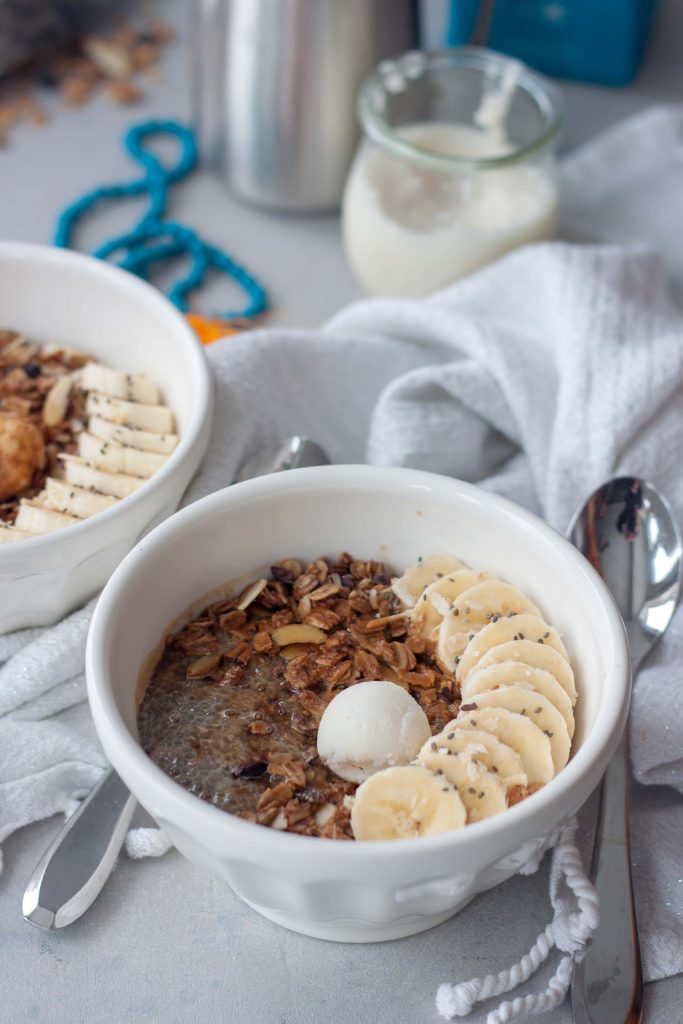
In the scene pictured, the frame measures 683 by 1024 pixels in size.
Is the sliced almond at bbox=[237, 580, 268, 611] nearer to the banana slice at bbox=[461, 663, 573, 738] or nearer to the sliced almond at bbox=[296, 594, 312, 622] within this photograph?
the sliced almond at bbox=[296, 594, 312, 622]

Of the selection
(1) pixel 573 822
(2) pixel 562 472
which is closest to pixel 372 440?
(2) pixel 562 472

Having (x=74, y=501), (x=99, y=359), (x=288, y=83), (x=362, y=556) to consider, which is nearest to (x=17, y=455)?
(x=74, y=501)

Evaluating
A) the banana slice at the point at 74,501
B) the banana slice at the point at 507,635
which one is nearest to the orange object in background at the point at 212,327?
the banana slice at the point at 74,501

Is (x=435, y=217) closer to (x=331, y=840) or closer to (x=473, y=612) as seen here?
(x=473, y=612)

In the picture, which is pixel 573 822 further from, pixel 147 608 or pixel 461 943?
pixel 147 608

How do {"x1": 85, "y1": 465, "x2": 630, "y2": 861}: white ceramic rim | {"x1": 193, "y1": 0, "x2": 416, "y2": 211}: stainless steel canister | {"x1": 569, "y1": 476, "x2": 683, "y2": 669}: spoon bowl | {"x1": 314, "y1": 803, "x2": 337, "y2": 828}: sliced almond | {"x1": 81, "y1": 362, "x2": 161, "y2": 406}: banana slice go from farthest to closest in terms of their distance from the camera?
{"x1": 193, "y1": 0, "x2": 416, "y2": 211}: stainless steel canister → {"x1": 81, "y1": 362, "x2": 161, "y2": 406}: banana slice → {"x1": 569, "y1": 476, "x2": 683, "y2": 669}: spoon bowl → {"x1": 314, "y1": 803, "x2": 337, "y2": 828}: sliced almond → {"x1": 85, "y1": 465, "x2": 630, "y2": 861}: white ceramic rim

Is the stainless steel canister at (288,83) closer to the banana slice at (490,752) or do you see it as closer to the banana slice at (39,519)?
the banana slice at (39,519)

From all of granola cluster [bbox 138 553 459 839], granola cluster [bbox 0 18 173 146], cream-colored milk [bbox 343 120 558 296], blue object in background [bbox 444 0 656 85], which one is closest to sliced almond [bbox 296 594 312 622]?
granola cluster [bbox 138 553 459 839]
